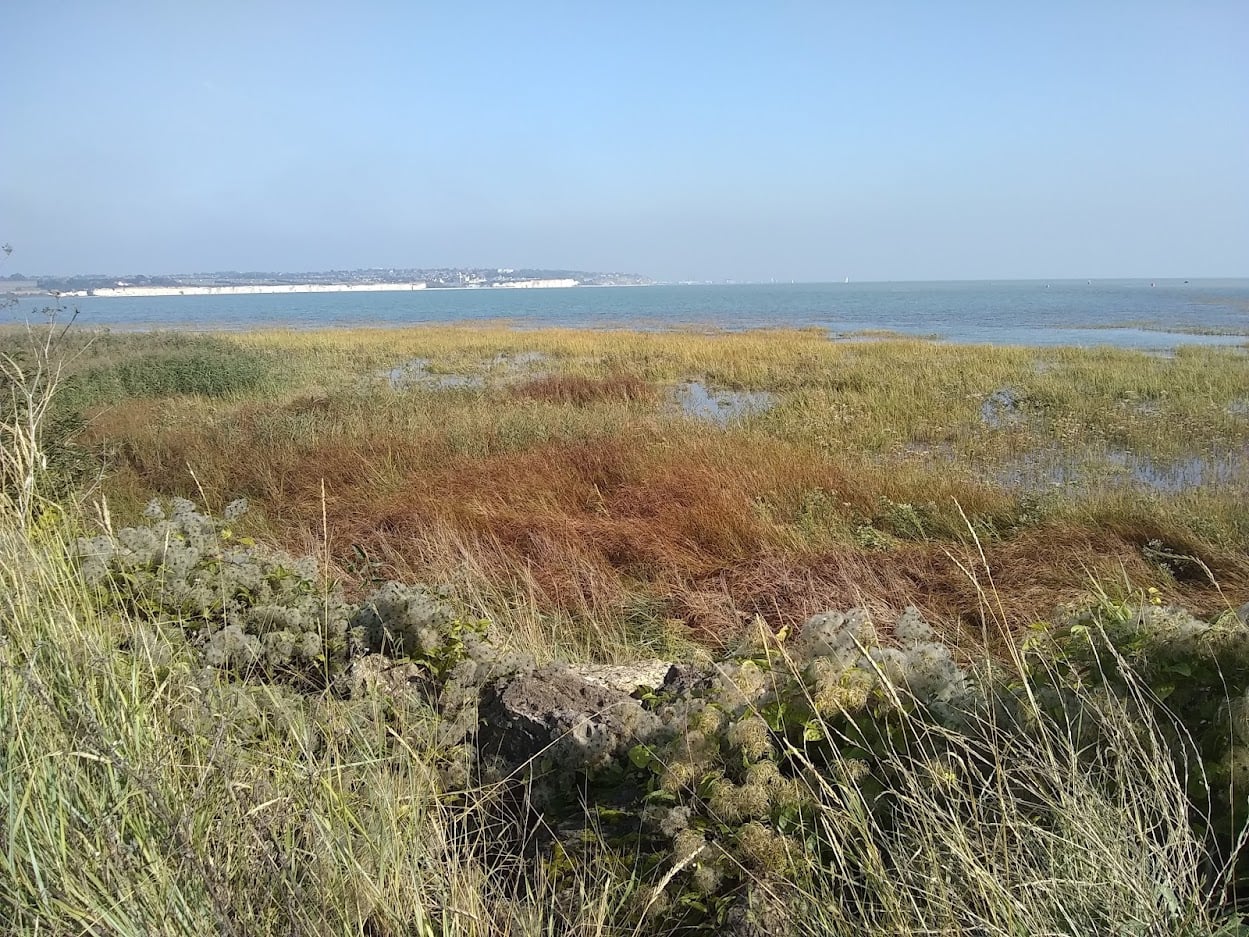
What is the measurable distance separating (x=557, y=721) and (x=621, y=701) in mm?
256

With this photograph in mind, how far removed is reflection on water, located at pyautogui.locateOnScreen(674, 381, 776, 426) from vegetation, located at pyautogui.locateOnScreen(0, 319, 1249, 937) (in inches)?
211

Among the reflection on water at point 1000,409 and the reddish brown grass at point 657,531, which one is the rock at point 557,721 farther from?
the reflection on water at point 1000,409

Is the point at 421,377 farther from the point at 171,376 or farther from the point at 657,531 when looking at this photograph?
the point at 657,531

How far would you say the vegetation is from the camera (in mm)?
1882

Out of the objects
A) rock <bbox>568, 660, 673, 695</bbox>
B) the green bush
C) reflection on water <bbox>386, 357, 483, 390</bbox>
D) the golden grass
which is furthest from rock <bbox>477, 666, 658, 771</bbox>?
reflection on water <bbox>386, 357, 483, 390</bbox>

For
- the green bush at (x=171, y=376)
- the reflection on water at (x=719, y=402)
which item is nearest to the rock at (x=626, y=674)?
the reflection on water at (x=719, y=402)

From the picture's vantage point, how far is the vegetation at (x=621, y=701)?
6.17 ft

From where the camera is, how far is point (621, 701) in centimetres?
317

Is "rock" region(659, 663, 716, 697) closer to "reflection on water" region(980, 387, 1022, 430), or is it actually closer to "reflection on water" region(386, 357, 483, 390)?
"reflection on water" region(980, 387, 1022, 430)

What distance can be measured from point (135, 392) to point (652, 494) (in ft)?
42.8

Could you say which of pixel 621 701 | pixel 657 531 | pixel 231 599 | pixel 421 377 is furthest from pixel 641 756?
pixel 421 377

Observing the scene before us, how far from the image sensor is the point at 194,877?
74.5 inches

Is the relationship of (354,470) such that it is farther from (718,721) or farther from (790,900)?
(790,900)

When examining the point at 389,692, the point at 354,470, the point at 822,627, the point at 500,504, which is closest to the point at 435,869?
the point at 389,692
